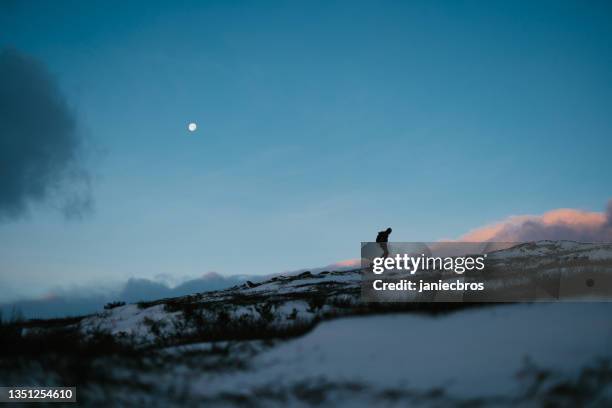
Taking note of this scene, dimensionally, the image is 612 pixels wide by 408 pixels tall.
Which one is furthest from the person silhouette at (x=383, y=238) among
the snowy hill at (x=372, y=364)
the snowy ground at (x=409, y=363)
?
the snowy ground at (x=409, y=363)

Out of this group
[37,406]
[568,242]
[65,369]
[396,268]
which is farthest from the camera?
[568,242]

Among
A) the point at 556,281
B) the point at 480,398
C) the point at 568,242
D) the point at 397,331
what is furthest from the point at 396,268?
the point at 480,398

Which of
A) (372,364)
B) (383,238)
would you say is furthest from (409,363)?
(383,238)

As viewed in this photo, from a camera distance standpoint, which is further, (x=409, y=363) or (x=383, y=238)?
(x=383, y=238)

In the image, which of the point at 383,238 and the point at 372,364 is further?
the point at 383,238

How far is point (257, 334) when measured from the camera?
4184 mm

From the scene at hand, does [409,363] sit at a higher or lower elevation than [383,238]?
lower

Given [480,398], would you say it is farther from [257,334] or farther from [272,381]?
[257,334]

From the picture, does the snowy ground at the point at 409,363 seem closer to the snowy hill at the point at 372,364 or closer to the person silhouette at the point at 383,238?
the snowy hill at the point at 372,364

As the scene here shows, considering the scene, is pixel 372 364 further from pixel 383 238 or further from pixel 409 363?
pixel 383 238

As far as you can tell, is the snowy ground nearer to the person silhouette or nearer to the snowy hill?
the snowy hill

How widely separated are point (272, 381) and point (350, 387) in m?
0.60

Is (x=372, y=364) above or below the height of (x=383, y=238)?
below

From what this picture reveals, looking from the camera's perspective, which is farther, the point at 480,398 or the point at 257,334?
the point at 257,334
